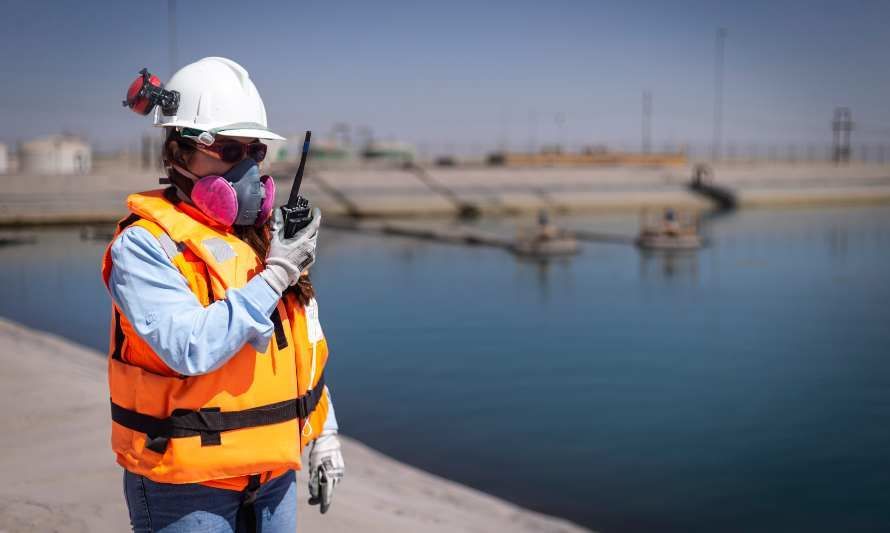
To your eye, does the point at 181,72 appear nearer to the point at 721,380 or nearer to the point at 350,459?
the point at 350,459

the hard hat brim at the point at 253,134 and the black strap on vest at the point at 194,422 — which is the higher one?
the hard hat brim at the point at 253,134

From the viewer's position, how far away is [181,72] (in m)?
2.58

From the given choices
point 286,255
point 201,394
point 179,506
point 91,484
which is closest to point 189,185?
point 286,255

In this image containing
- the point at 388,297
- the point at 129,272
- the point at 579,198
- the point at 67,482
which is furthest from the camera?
the point at 579,198

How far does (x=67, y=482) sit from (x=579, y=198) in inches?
2069

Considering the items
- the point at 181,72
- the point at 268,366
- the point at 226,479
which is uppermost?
the point at 181,72

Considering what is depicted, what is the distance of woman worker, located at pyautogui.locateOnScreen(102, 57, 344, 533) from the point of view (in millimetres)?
2229

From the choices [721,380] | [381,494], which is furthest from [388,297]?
[381,494]

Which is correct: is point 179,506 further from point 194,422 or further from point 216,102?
point 216,102

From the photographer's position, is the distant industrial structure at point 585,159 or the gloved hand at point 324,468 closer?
the gloved hand at point 324,468

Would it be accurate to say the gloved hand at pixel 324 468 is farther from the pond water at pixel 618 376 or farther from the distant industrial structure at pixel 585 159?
the distant industrial structure at pixel 585 159

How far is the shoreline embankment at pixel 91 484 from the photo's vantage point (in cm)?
445

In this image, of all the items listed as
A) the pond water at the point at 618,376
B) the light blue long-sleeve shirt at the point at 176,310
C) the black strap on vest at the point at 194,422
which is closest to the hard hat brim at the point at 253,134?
the light blue long-sleeve shirt at the point at 176,310

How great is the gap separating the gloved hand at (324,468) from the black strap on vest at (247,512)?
0.96ft
